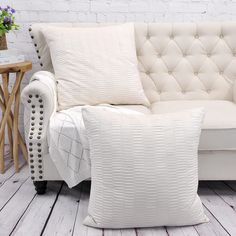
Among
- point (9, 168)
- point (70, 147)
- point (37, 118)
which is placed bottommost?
point (9, 168)

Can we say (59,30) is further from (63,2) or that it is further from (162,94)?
(162,94)

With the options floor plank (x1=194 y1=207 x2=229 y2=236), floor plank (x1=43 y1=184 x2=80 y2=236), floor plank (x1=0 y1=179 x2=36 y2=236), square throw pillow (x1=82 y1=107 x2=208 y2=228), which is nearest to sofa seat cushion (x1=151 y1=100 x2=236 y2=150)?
square throw pillow (x1=82 y1=107 x2=208 y2=228)

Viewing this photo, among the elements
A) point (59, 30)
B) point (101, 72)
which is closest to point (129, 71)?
point (101, 72)

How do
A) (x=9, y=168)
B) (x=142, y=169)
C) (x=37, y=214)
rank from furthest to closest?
(x=9, y=168), (x=37, y=214), (x=142, y=169)

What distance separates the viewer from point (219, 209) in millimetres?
1497

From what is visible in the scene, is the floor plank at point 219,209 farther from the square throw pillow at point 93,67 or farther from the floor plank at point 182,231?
the square throw pillow at point 93,67

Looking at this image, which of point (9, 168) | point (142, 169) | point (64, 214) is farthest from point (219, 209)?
point (9, 168)

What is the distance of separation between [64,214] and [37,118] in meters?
0.49

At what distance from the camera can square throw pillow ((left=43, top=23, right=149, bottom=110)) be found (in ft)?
5.89

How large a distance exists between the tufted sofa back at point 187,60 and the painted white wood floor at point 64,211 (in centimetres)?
65

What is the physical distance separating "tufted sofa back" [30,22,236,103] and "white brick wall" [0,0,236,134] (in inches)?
9.2

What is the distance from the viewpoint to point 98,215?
1300mm

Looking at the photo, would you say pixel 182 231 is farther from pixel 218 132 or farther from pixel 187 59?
pixel 187 59

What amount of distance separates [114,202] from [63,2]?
1621mm
